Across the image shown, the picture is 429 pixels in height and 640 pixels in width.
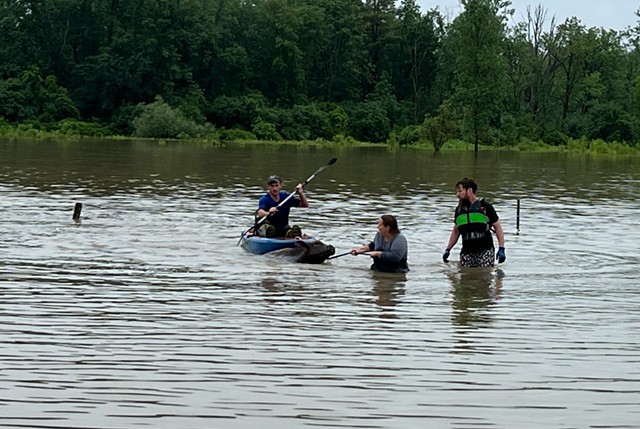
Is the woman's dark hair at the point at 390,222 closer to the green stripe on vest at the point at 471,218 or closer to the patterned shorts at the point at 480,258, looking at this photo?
the green stripe on vest at the point at 471,218

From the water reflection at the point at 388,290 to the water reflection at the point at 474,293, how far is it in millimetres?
616

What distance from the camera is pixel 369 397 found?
7.93 m

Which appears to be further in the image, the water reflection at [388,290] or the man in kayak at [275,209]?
the man in kayak at [275,209]

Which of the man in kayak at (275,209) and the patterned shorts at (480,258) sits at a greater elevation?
the man in kayak at (275,209)

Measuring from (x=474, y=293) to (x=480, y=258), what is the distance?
231 cm

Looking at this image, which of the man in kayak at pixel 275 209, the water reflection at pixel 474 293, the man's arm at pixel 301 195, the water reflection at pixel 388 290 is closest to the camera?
the water reflection at pixel 474 293

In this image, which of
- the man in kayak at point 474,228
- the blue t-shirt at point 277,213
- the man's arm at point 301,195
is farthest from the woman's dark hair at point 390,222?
the blue t-shirt at point 277,213

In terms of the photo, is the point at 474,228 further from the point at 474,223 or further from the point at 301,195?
the point at 301,195

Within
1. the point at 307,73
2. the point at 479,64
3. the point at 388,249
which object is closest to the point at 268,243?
the point at 388,249

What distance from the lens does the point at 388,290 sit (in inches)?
545

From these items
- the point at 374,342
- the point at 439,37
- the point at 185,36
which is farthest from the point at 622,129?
the point at 374,342

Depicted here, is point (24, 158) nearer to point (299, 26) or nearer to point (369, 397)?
point (369, 397)

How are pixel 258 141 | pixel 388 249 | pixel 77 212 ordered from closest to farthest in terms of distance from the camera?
1. pixel 388 249
2. pixel 77 212
3. pixel 258 141

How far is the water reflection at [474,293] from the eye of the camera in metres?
11.8
